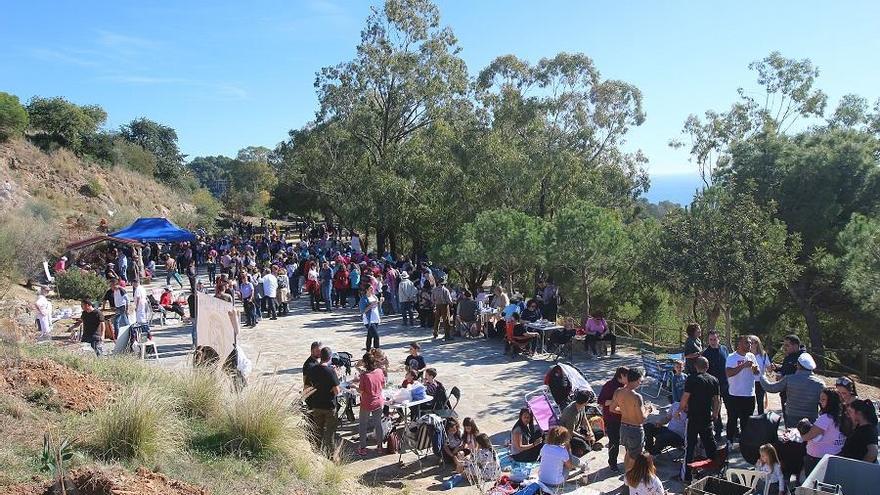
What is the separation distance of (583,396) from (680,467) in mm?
1490

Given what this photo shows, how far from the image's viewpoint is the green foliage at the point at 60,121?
40875 mm

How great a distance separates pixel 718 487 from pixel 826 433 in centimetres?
132

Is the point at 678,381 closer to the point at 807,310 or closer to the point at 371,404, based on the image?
the point at 371,404

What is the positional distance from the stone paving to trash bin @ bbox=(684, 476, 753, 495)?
98 cm

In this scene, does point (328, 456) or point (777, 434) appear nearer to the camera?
point (777, 434)

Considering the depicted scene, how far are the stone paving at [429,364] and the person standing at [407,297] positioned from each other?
13.4 inches

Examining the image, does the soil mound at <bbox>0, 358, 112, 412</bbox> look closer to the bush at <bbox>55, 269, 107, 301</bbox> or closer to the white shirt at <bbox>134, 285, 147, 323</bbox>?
the white shirt at <bbox>134, 285, 147, 323</bbox>

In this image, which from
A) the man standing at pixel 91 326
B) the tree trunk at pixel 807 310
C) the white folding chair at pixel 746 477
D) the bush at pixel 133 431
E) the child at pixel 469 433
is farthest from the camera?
the tree trunk at pixel 807 310

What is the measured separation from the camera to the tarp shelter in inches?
931

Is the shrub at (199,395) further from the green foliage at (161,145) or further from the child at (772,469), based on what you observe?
the green foliage at (161,145)

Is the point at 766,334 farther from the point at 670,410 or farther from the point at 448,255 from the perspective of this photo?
the point at 670,410

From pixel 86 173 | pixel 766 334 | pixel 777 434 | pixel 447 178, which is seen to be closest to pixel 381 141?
pixel 447 178

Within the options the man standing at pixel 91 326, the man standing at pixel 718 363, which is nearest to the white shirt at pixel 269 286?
the man standing at pixel 91 326

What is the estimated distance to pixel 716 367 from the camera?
350 inches
